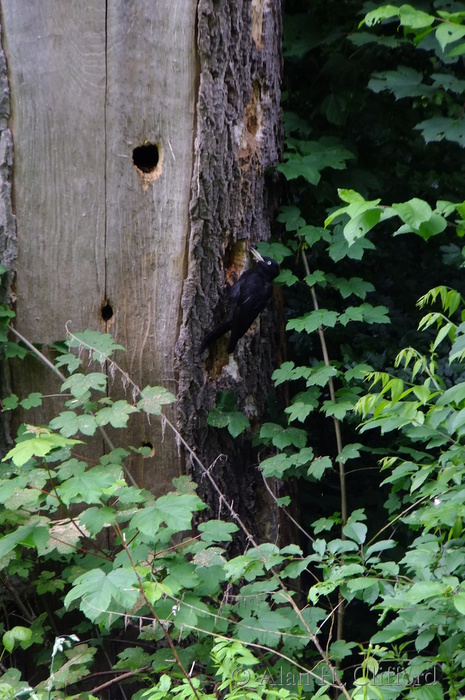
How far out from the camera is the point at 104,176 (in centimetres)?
314

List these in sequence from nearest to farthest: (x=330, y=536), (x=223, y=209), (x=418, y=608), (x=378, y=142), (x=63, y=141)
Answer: (x=418, y=608), (x=63, y=141), (x=223, y=209), (x=330, y=536), (x=378, y=142)

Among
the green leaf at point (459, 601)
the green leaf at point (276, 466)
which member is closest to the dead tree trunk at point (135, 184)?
the green leaf at point (276, 466)

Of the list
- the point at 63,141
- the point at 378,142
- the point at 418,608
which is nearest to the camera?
the point at 418,608

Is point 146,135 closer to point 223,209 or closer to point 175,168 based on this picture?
point 175,168

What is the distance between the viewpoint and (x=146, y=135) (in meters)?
3.16

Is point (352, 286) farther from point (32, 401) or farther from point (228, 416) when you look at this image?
point (32, 401)

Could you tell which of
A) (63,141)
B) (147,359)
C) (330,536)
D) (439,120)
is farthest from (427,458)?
(63,141)

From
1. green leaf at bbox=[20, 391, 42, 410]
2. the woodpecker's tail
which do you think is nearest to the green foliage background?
green leaf at bbox=[20, 391, 42, 410]

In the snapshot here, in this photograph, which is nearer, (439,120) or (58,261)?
(58,261)

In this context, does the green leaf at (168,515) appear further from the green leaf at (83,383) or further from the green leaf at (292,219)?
the green leaf at (292,219)

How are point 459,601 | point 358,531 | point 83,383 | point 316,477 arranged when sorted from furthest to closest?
point 316,477 < point 83,383 < point 358,531 < point 459,601

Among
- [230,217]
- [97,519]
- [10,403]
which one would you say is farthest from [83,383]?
[230,217]

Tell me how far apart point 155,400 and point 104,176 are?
3.17ft

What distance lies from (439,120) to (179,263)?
1.37 m
